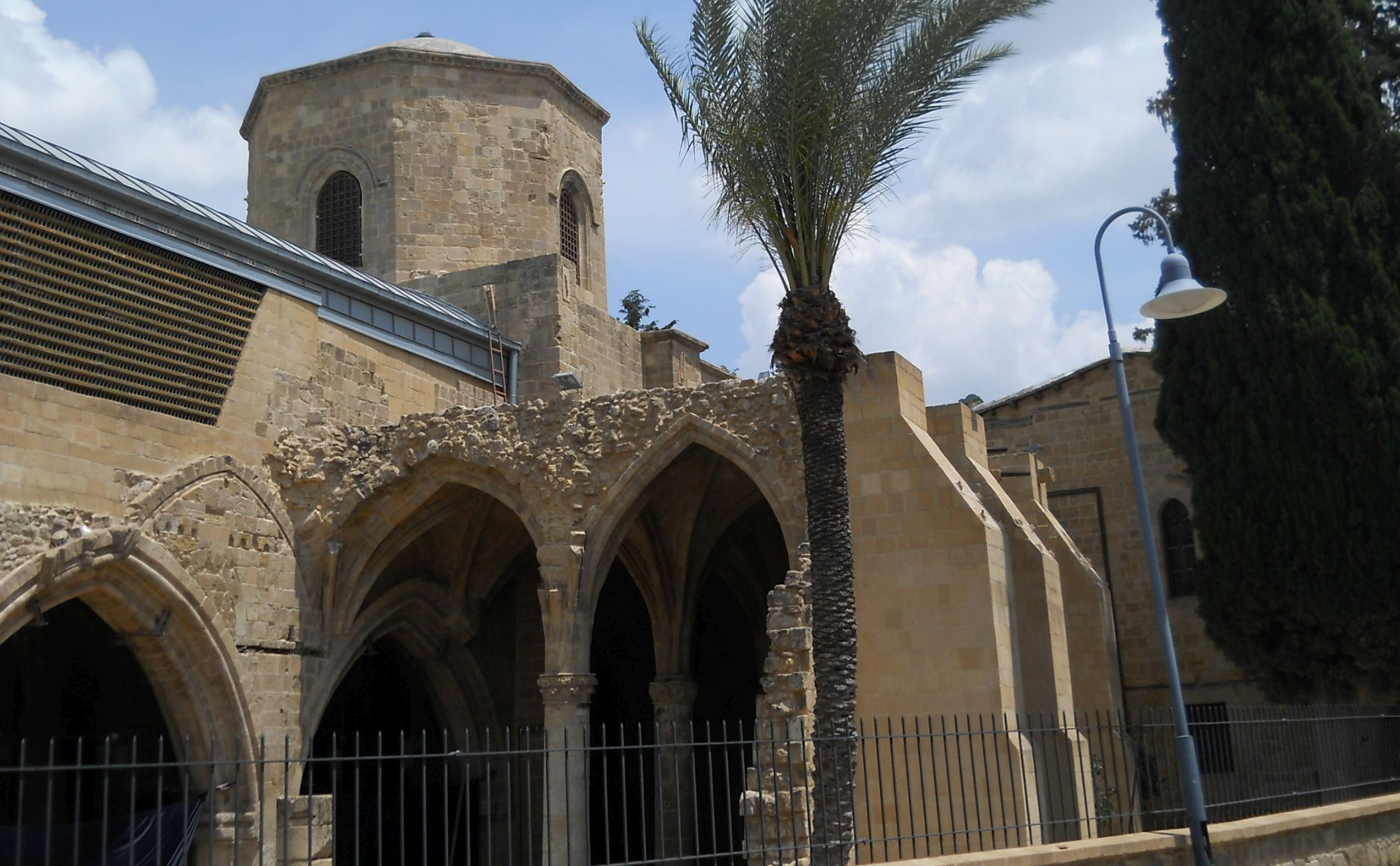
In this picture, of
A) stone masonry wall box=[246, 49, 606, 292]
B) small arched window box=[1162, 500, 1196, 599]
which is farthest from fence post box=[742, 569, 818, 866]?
stone masonry wall box=[246, 49, 606, 292]

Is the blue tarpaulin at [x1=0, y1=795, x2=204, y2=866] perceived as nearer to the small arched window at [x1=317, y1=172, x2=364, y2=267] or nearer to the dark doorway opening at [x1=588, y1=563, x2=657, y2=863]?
the dark doorway opening at [x1=588, y1=563, x2=657, y2=863]

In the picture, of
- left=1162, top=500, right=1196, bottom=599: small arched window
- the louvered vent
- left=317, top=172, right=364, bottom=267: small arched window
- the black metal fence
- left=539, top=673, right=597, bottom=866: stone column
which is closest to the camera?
the black metal fence

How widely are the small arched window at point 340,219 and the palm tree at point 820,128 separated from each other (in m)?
11.3

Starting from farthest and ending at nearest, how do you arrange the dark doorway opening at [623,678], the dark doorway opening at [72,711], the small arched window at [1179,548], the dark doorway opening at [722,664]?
the dark doorway opening at [722,664], the dark doorway opening at [623,678], the small arched window at [1179,548], the dark doorway opening at [72,711]

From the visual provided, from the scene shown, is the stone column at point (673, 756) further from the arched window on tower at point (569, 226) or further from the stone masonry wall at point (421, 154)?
the arched window on tower at point (569, 226)

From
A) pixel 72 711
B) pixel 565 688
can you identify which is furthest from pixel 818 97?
pixel 72 711

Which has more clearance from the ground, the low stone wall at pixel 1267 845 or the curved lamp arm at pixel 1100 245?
the curved lamp arm at pixel 1100 245

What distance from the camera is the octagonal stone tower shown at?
1972cm

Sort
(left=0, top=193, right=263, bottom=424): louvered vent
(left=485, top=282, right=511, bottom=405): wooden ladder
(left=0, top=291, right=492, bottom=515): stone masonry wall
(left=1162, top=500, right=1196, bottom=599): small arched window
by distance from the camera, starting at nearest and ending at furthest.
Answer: (left=0, top=291, right=492, bottom=515): stone masonry wall
(left=0, top=193, right=263, bottom=424): louvered vent
(left=485, top=282, right=511, bottom=405): wooden ladder
(left=1162, top=500, right=1196, bottom=599): small arched window

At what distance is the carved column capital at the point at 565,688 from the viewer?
46.3 feet

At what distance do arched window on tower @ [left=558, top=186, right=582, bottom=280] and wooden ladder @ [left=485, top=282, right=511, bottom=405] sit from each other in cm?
294

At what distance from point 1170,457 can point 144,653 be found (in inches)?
525

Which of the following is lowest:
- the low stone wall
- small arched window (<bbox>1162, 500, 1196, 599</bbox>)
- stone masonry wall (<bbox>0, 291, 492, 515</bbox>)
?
the low stone wall

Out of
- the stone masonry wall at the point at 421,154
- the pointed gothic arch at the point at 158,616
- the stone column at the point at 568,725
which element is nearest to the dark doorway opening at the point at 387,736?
the stone column at the point at 568,725
